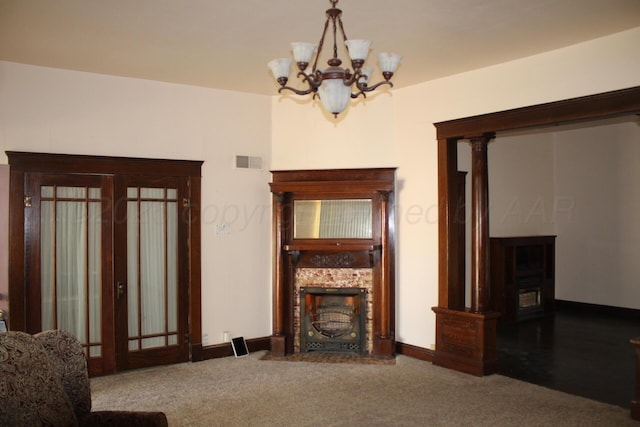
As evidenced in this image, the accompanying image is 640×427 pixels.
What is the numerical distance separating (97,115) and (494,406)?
457cm

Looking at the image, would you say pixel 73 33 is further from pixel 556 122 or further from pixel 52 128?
pixel 556 122

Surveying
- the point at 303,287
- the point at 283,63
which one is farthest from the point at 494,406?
the point at 283,63

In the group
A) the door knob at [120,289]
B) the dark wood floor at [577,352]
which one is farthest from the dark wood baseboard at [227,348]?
the dark wood floor at [577,352]

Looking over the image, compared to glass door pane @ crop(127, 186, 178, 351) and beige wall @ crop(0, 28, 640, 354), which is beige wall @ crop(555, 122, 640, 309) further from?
glass door pane @ crop(127, 186, 178, 351)

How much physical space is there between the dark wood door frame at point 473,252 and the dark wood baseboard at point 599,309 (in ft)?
13.2

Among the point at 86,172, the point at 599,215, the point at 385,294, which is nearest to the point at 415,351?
the point at 385,294

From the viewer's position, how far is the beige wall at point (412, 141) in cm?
505

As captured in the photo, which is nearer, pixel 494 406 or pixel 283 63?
pixel 283 63

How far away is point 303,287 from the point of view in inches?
237

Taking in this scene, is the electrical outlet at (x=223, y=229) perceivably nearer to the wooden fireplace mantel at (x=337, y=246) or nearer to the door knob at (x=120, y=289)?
the wooden fireplace mantel at (x=337, y=246)

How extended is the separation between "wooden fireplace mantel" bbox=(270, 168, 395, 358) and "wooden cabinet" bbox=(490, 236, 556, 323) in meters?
2.53

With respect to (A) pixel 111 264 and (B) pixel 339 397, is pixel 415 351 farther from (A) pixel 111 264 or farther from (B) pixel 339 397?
(A) pixel 111 264

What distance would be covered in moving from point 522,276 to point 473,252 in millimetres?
3073

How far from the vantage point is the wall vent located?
6.01 metres
